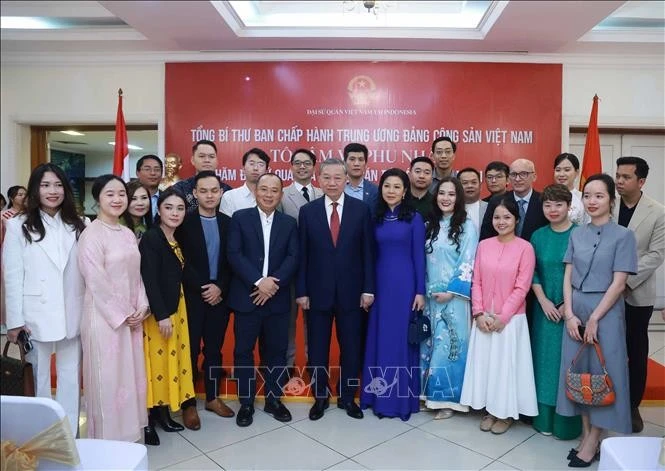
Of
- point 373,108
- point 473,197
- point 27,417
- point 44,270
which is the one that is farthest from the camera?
point 373,108

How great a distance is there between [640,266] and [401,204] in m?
1.45

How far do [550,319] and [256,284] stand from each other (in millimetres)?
1729

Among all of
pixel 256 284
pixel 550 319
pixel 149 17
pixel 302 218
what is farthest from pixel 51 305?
pixel 149 17

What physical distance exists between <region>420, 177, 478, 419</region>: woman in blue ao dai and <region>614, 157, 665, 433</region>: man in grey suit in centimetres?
98

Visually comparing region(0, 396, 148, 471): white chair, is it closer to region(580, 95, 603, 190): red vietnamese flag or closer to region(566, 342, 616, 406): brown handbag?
region(566, 342, 616, 406): brown handbag

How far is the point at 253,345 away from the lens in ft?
9.84

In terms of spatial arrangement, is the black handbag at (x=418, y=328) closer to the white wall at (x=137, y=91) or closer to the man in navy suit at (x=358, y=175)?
the man in navy suit at (x=358, y=175)

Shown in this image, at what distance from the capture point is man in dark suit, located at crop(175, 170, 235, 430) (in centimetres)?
288

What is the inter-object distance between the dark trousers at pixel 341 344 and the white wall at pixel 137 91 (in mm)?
3337

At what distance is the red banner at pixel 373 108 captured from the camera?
17.3ft

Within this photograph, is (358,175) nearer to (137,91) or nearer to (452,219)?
(452,219)

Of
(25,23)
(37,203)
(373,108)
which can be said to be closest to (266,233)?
(37,203)

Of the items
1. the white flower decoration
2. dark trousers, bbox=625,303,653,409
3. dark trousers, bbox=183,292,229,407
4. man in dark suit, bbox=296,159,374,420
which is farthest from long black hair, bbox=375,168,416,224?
dark trousers, bbox=625,303,653,409

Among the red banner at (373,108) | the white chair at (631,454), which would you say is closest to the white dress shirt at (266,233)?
the white chair at (631,454)
